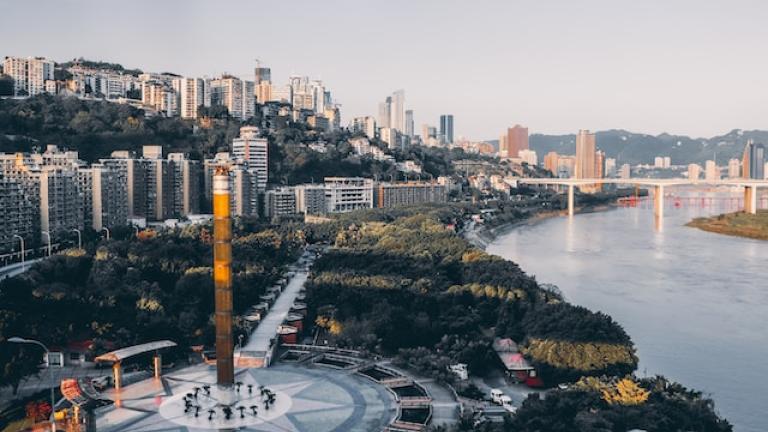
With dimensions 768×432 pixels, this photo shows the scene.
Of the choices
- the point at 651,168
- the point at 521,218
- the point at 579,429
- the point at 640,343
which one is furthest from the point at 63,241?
the point at 651,168

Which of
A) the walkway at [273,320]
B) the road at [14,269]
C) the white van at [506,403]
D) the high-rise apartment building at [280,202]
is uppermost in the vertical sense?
the high-rise apartment building at [280,202]

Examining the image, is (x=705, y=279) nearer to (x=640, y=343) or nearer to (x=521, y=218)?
(x=640, y=343)

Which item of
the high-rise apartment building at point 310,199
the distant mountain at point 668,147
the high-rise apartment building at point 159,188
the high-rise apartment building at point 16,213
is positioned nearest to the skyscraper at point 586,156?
the distant mountain at point 668,147

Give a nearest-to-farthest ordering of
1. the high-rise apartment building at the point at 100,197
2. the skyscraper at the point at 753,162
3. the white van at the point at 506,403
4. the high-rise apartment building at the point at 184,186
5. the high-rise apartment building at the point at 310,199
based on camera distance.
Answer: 1. the white van at the point at 506,403
2. the high-rise apartment building at the point at 100,197
3. the high-rise apartment building at the point at 184,186
4. the high-rise apartment building at the point at 310,199
5. the skyscraper at the point at 753,162

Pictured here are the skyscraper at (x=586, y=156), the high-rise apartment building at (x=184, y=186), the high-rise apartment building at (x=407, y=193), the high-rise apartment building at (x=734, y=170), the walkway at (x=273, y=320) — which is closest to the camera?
the walkway at (x=273, y=320)

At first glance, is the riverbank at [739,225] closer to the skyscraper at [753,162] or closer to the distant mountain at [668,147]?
the skyscraper at [753,162]

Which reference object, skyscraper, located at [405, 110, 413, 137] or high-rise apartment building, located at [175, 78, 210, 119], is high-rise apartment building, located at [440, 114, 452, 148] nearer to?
skyscraper, located at [405, 110, 413, 137]
